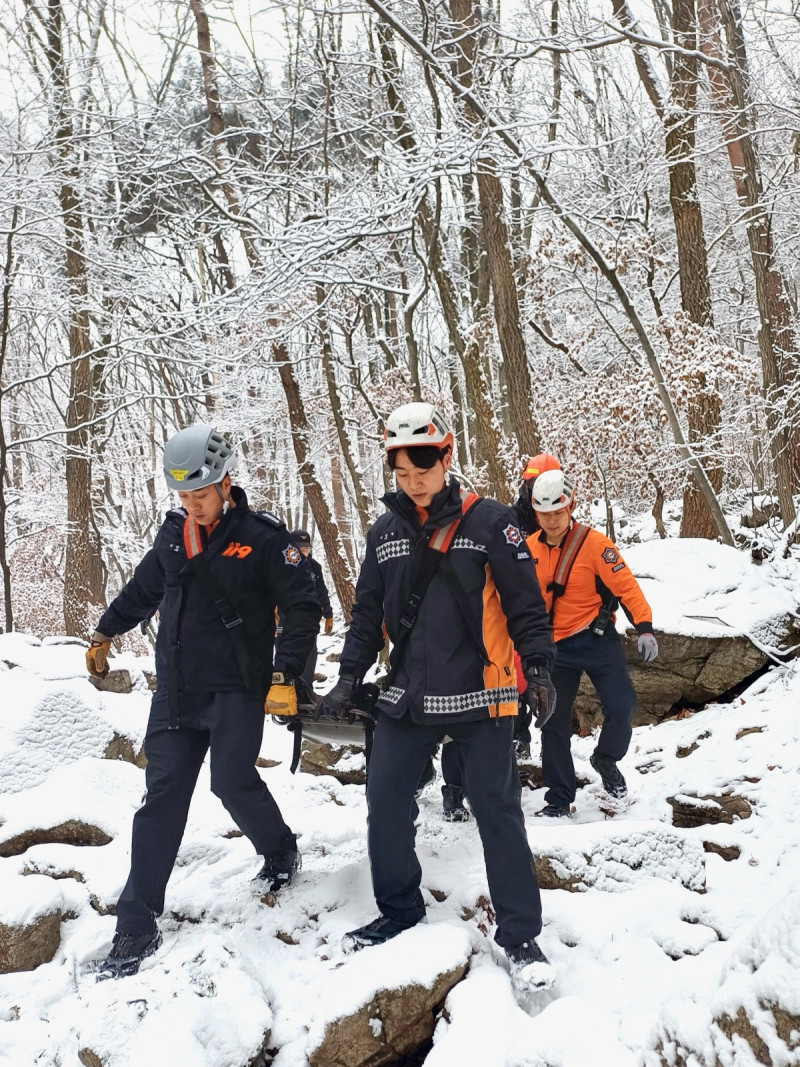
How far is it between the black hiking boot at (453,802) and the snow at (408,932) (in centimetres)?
14

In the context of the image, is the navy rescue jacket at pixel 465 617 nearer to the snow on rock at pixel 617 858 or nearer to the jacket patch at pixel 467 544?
the jacket patch at pixel 467 544

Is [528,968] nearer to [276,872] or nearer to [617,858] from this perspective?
[617,858]

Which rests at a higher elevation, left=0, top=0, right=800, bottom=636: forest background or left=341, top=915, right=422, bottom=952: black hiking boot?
left=0, top=0, right=800, bottom=636: forest background

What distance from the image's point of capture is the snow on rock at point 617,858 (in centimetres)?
357

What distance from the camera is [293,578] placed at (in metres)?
3.44

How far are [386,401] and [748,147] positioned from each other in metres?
7.10

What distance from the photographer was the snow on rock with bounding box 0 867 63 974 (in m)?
3.30

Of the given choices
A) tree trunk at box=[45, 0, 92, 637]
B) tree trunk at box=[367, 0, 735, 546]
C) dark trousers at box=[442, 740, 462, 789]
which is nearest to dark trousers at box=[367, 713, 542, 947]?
dark trousers at box=[442, 740, 462, 789]

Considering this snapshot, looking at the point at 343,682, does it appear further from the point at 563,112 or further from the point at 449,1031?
the point at 563,112

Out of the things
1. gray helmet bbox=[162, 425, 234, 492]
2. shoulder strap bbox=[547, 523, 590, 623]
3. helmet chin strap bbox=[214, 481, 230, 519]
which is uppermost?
gray helmet bbox=[162, 425, 234, 492]

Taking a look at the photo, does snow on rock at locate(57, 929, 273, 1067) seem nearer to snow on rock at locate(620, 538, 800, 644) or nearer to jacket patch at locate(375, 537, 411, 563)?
jacket patch at locate(375, 537, 411, 563)

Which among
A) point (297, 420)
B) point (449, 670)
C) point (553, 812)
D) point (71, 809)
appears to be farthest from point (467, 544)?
point (297, 420)

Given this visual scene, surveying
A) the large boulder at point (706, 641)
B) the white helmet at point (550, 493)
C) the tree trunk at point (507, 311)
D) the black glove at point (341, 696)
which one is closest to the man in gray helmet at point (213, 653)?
the black glove at point (341, 696)

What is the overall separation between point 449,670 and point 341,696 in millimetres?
510
